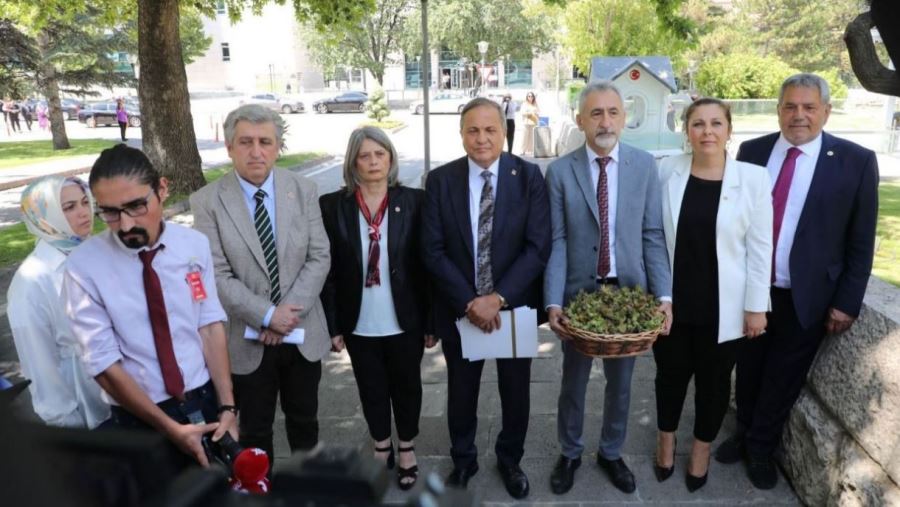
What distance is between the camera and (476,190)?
3229mm

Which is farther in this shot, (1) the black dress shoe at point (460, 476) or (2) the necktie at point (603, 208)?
(1) the black dress shoe at point (460, 476)

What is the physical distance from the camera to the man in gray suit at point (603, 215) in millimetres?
3152

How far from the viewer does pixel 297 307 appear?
2.98m

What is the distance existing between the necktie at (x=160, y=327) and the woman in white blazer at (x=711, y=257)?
2388mm

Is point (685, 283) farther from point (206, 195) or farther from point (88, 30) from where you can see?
point (88, 30)

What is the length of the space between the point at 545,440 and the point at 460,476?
0.73 meters

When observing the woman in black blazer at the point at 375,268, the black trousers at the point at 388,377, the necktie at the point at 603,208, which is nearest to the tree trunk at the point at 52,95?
the woman in black blazer at the point at 375,268

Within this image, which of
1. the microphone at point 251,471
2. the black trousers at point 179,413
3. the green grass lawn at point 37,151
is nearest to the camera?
the microphone at point 251,471

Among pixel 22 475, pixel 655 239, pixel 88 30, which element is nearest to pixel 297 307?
pixel 655 239

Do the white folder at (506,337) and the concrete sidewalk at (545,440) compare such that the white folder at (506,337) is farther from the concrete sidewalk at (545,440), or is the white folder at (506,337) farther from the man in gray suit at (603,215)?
the concrete sidewalk at (545,440)

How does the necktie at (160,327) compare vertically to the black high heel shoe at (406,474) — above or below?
above

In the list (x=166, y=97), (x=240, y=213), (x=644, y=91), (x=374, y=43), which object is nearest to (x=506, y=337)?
(x=240, y=213)

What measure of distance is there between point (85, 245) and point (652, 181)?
254 centimetres

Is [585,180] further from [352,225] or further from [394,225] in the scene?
[352,225]
